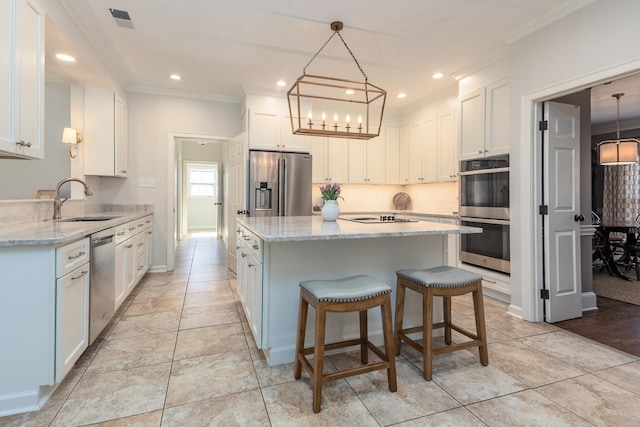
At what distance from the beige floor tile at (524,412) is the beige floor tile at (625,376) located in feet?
1.80

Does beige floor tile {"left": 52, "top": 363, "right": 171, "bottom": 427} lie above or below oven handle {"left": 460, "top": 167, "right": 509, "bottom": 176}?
below

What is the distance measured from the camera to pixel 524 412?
161 cm

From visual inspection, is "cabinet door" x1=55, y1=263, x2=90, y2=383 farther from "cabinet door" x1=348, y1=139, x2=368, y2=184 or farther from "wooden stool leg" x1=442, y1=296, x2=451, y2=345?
"cabinet door" x1=348, y1=139, x2=368, y2=184

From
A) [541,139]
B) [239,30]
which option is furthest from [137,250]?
[541,139]

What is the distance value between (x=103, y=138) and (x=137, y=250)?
137cm

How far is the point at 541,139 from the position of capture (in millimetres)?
2783

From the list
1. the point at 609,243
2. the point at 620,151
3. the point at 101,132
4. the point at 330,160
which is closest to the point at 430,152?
the point at 330,160

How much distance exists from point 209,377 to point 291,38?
2943 millimetres

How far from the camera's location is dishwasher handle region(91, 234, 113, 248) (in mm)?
2189

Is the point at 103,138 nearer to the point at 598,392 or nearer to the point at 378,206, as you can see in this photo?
the point at 378,206

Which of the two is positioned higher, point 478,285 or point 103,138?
point 103,138

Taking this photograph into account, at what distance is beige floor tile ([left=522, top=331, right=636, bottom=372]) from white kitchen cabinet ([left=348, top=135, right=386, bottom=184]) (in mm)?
3411

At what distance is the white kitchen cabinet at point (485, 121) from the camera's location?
10.8ft

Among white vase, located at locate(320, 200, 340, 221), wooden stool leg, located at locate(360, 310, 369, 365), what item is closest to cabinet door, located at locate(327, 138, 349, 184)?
white vase, located at locate(320, 200, 340, 221)
